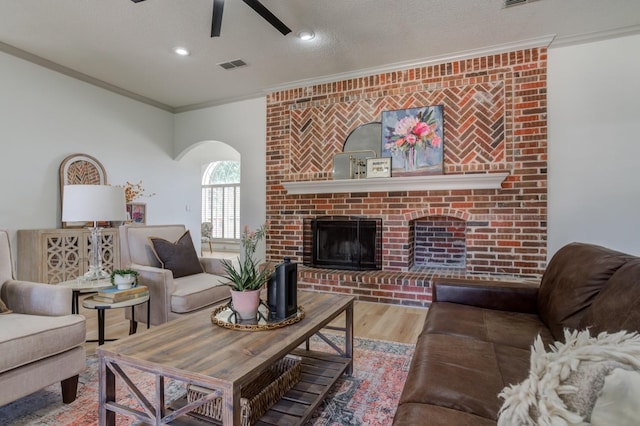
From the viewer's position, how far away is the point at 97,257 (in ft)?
8.58

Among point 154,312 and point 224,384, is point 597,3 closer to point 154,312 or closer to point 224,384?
point 224,384

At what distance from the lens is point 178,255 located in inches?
116

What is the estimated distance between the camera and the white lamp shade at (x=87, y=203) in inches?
92.7

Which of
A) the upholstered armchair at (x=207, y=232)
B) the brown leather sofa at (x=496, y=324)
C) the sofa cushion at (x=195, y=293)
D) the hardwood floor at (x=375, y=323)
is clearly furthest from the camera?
the upholstered armchair at (x=207, y=232)

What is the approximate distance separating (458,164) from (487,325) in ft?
7.85

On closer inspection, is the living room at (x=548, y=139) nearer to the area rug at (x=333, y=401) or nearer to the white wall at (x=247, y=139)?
the white wall at (x=247, y=139)

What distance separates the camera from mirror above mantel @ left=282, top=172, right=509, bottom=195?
11.5 ft

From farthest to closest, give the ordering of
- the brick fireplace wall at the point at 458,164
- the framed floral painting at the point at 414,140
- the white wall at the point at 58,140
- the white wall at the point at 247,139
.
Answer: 1. the white wall at the point at 247,139
2. the framed floral painting at the point at 414,140
3. the white wall at the point at 58,140
4. the brick fireplace wall at the point at 458,164

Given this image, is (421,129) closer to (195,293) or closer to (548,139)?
(548,139)

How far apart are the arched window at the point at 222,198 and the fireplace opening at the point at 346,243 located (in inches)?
198

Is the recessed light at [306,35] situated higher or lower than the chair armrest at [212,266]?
higher

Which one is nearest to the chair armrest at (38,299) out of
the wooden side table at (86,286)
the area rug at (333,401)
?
the wooden side table at (86,286)

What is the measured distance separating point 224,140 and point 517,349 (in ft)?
15.4

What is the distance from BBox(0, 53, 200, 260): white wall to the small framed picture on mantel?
3387 mm
